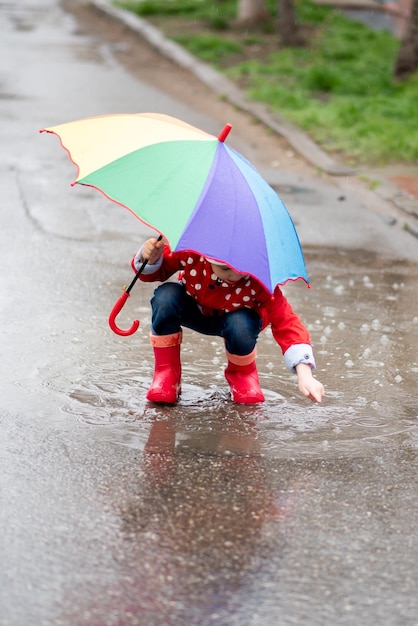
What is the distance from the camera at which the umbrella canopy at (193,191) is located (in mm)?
4203

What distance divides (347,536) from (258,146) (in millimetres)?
7807

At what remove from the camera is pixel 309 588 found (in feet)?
11.2

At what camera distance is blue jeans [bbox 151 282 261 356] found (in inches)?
187

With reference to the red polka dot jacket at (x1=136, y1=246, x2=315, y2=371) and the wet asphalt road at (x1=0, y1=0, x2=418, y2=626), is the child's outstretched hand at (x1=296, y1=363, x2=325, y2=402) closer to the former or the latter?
the red polka dot jacket at (x1=136, y1=246, x2=315, y2=371)

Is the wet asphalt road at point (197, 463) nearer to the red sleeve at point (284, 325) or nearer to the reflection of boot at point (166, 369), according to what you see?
the reflection of boot at point (166, 369)

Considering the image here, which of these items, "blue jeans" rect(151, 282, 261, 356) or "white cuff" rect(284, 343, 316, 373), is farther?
"blue jeans" rect(151, 282, 261, 356)

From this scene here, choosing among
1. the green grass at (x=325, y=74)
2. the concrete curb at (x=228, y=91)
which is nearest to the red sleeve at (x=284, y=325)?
the concrete curb at (x=228, y=91)

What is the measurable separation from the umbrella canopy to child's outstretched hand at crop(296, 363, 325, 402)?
37 centimetres

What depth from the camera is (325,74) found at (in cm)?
1388

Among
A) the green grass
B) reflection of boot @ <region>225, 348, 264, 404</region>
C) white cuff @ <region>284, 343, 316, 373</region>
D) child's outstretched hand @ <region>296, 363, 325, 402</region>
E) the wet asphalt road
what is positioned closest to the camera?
the wet asphalt road

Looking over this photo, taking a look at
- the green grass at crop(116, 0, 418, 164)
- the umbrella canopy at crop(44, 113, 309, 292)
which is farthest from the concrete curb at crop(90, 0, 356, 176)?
the umbrella canopy at crop(44, 113, 309, 292)

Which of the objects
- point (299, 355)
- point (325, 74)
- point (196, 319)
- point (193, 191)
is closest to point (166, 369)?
point (196, 319)

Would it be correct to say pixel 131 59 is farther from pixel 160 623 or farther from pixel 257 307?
pixel 160 623

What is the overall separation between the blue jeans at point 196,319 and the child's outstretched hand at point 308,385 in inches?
13.7
